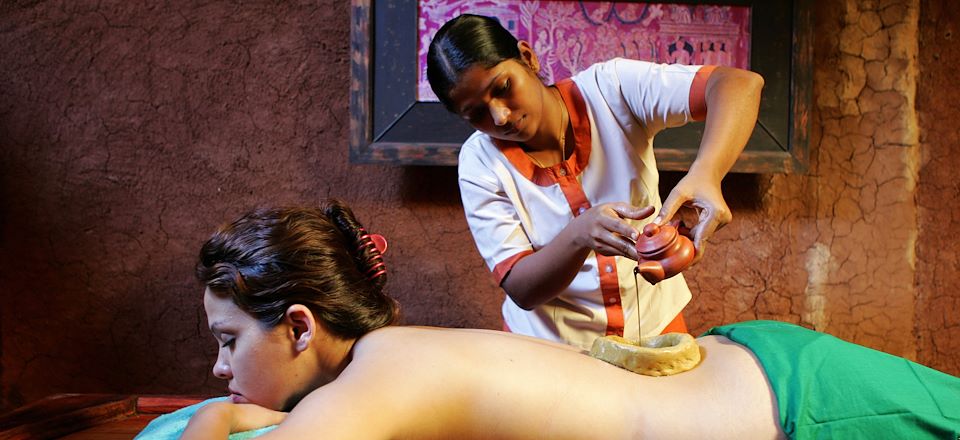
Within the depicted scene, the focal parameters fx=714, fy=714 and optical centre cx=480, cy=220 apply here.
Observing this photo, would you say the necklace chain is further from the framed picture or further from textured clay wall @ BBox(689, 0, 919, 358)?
textured clay wall @ BBox(689, 0, 919, 358)

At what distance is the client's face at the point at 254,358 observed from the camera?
4.51 feet

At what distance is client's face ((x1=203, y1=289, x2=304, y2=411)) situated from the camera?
4.51 ft

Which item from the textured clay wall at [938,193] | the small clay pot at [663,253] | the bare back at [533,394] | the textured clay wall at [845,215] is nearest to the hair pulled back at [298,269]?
the bare back at [533,394]

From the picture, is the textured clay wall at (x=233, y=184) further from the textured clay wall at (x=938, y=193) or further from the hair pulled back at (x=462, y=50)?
the hair pulled back at (x=462, y=50)

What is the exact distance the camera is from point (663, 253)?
121 centimetres

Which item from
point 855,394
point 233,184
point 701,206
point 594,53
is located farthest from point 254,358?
point 594,53

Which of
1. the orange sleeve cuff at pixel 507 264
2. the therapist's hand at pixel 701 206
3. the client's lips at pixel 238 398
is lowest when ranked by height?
the client's lips at pixel 238 398

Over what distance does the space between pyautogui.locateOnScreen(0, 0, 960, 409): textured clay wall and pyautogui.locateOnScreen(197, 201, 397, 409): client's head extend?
47.3 inches

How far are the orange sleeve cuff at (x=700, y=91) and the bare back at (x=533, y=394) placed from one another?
2.09ft

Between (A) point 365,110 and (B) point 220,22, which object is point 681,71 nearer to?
(A) point 365,110

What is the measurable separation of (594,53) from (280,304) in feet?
5.25

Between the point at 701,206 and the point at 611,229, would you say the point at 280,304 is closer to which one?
the point at 611,229

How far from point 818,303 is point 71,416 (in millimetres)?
2473

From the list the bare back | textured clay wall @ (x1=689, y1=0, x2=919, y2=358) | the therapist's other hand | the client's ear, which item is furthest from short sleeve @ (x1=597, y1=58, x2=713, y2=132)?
textured clay wall @ (x1=689, y1=0, x2=919, y2=358)
